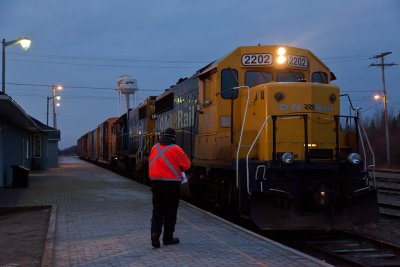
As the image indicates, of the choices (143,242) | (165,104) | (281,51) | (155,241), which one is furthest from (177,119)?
(155,241)

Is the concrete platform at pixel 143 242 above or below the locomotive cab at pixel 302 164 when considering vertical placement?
below

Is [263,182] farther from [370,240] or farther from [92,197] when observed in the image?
[92,197]

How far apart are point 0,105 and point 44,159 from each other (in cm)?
2122

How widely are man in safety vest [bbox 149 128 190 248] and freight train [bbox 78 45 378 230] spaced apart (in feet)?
5.63

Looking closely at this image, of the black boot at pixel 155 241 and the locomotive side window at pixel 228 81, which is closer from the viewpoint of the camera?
the black boot at pixel 155 241

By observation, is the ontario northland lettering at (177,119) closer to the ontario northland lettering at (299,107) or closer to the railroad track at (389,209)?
the ontario northland lettering at (299,107)

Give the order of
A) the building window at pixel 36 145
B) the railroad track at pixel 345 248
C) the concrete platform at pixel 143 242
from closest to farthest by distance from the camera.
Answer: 1. the concrete platform at pixel 143 242
2. the railroad track at pixel 345 248
3. the building window at pixel 36 145

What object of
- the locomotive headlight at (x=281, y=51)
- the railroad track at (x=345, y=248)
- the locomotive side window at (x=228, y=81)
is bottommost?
the railroad track at (x=345, y=248)

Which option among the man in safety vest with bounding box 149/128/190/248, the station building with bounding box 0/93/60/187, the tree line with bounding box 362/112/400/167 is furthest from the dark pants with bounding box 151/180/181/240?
the tree line with bounding box 362/112/400/167

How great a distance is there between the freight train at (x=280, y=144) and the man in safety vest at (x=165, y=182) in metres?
1.72

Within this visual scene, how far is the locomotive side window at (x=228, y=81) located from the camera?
10180 millimetres

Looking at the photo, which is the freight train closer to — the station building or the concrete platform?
the concrete platform

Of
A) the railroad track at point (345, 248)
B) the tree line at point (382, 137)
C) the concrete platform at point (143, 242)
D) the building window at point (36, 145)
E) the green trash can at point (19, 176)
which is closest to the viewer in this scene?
the concrete platform at point (143, 242)

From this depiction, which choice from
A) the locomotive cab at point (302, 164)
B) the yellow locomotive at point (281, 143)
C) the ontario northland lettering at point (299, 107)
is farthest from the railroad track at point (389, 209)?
the ontario northland lettering at point (299, 107)
